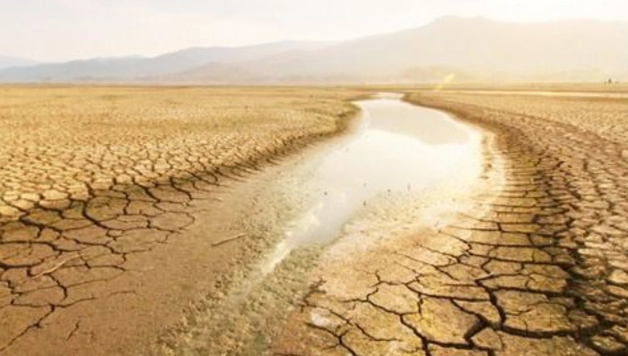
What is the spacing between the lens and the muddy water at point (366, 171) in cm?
540

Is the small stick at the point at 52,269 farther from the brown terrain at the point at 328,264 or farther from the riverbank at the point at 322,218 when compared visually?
the riverbank at the point at 322,218

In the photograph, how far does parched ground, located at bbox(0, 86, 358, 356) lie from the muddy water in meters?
1.06

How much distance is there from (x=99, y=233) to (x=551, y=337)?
443cm

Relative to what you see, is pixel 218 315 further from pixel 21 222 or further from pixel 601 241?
pixel 601 241

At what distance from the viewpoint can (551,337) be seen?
2.90 m

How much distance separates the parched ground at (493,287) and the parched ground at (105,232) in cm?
127

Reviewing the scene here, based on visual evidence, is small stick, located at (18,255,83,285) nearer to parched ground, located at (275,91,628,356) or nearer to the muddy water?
the muddy water

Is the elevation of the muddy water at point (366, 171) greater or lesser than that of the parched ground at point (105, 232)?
lesser

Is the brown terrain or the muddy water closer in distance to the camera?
the brown terrain

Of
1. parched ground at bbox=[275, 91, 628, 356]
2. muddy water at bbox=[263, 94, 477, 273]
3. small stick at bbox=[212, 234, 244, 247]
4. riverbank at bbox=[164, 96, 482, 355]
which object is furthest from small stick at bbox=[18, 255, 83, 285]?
parched ground at bbox=[275, 91, 628, 356]

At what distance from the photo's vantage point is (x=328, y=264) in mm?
4242

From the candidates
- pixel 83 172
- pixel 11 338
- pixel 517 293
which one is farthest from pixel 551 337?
pixel 83 172

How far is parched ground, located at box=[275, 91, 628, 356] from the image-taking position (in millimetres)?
2896

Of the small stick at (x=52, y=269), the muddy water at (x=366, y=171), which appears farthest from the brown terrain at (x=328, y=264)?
the muddy water at (x=366, y=171)
